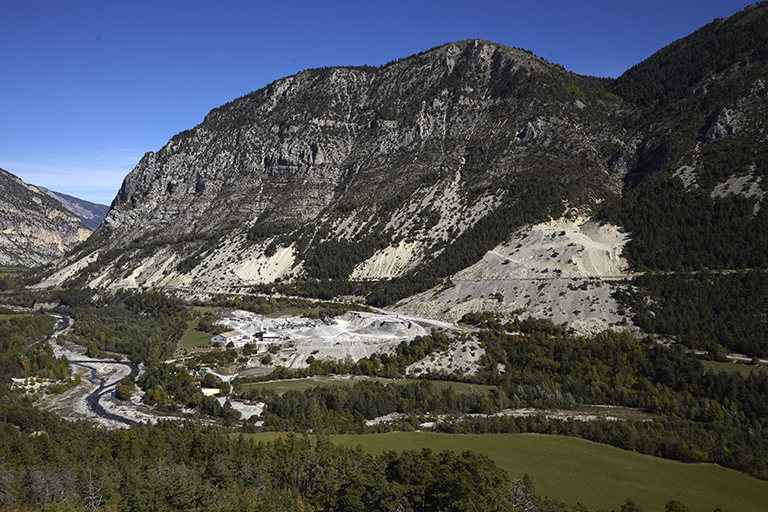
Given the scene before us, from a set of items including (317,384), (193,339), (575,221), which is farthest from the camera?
(575,221)

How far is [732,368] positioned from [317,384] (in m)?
69.8

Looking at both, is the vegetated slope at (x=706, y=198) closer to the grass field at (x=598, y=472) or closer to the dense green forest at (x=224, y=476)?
the grass field at (x=598, y=472)

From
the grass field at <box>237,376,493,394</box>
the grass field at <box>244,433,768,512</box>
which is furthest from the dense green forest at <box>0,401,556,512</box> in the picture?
the grass field at <box>237,376,493,394</box>

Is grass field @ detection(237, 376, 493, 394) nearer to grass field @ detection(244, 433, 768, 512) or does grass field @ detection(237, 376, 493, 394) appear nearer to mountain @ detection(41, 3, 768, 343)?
grass field @ detection(244, 433, 768, 512)

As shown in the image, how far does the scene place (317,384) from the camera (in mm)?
94562

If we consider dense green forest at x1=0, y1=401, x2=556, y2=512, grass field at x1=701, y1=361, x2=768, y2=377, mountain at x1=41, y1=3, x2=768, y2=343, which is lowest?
dense green forest at x1=0, y1=401, x2=556, y2=512

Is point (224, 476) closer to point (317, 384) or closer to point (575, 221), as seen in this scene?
point (317, 384)

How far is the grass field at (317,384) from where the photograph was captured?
8925 cm

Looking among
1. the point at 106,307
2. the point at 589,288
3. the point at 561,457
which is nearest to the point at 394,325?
the point at 589,288

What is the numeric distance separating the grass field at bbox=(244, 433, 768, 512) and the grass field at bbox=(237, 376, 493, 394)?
17.7 meters

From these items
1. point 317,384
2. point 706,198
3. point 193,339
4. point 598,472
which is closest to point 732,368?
point 598,472

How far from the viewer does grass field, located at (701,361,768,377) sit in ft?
259

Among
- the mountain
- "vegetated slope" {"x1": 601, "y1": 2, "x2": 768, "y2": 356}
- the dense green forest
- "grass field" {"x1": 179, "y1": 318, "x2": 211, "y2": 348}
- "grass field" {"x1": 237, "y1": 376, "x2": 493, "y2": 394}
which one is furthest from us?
"grass field" {"x1": 179, "y1": 318, "x2": 211, "y2": 348}

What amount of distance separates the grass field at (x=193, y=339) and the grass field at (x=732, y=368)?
4068 inches
